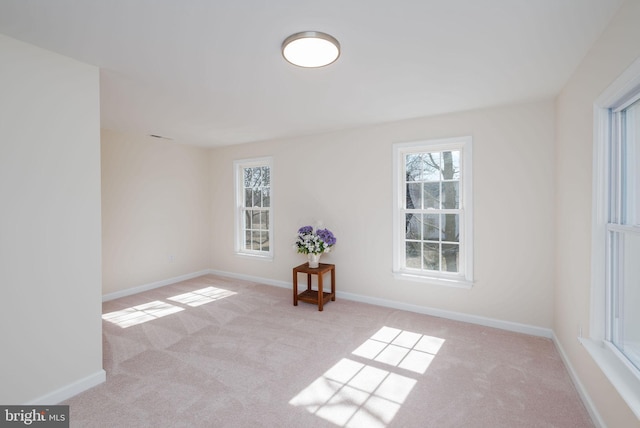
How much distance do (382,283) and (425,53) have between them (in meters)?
2.81

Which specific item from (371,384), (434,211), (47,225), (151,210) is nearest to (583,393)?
(371,384)

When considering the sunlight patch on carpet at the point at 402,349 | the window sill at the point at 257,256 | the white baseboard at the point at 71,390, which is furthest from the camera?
the window sill at the point at 257,256

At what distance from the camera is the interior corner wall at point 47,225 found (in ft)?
6.16

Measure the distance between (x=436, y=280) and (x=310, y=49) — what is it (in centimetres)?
293

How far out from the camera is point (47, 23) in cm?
174

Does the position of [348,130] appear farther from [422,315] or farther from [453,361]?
[453,361]

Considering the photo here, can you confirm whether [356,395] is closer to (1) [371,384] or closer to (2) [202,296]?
(1) [371,384]

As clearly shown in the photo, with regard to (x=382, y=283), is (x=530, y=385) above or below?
below

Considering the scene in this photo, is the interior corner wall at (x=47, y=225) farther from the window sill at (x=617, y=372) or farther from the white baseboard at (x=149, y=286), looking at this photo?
the window sill at (x=617, y=372)

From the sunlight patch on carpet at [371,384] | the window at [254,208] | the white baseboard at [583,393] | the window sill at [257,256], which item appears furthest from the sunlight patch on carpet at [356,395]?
the window at [254,208]

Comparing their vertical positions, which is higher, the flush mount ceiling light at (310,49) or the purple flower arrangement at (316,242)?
the flush mount ceiling light at (310,49)

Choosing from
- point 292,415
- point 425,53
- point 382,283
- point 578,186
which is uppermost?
point 425,53

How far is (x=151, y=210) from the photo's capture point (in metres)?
4.79

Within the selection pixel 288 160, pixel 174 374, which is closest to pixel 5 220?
pixel 174 374
